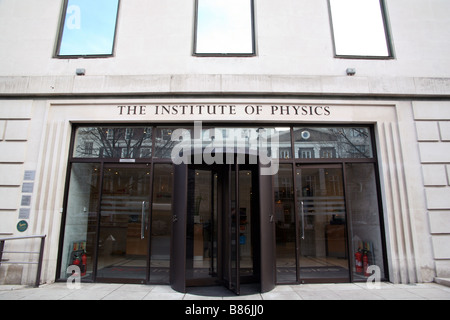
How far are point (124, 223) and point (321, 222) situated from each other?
493cm

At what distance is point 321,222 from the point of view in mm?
6582

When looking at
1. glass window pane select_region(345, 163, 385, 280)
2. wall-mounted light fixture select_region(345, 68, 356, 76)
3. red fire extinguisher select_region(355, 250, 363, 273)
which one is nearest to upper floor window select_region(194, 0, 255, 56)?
wall-mounted light fixture select_region(345, 68, 356, 76)

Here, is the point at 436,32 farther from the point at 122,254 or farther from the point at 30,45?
the point at 30,45

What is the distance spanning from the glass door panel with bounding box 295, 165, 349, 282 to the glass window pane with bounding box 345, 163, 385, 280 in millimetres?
Answer: 268

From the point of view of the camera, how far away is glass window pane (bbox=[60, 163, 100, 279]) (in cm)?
643

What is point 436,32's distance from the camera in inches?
288

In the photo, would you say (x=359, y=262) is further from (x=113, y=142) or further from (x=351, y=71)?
(x=113, y=142)

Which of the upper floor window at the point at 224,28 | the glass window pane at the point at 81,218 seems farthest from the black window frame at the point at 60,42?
the glass window pane at the point at 81,218

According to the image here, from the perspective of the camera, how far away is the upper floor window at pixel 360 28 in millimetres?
7328

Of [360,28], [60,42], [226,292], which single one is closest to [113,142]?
[60,42]

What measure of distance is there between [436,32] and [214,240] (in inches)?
327

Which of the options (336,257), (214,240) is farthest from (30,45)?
(336,257)

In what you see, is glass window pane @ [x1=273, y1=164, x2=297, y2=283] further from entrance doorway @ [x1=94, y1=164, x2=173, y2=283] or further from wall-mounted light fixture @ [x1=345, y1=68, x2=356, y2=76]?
wall-mounted light fixture @ [x1=345, y1=68, x2=356, y2=76]
